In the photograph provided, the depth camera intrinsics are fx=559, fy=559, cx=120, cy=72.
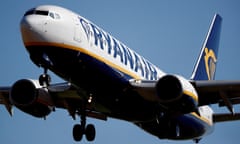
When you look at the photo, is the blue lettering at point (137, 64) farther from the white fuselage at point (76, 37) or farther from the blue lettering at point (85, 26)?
the blue lettering at point (85, 26)

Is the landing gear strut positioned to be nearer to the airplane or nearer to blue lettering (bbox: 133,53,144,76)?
the airplane

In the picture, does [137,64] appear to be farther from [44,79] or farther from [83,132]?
[44,79]

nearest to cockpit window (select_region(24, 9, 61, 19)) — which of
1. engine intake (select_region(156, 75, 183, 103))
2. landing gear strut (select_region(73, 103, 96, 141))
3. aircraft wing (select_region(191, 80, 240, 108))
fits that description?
engine intake (select_region(156, 75, 183, 103))

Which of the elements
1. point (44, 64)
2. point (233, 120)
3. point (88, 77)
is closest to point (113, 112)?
point (88, 77)

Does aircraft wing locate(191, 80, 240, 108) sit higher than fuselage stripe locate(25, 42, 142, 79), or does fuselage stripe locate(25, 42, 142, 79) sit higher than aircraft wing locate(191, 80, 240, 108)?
fuselage stripe locate(25, 42, 142, 79)

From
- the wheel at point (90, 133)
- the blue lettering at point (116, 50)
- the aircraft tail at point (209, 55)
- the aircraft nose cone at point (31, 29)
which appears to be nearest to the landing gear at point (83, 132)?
the wheel at point (90, 133)

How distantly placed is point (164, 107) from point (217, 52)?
17055 mm

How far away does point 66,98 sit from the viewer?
32.2 metres

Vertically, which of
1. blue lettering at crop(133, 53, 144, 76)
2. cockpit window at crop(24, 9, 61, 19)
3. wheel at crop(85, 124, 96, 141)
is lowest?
wheel at crop(85, 124, 96, 141)

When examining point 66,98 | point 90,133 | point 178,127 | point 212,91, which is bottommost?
point 90,133

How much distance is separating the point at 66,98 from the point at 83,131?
7.13ft

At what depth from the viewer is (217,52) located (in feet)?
147

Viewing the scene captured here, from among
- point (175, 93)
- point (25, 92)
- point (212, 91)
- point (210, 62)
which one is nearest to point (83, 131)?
point (25, 92)

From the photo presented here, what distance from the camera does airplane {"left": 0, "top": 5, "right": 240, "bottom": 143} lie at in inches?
1022
